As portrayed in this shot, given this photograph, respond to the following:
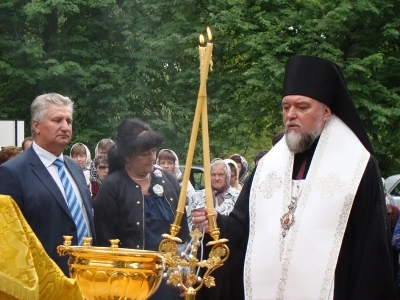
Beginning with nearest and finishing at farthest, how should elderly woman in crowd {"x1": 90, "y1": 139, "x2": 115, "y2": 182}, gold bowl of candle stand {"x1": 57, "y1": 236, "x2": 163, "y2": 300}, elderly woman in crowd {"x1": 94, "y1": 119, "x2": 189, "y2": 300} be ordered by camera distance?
gold bowl of candle stand {"x1": 57, "y1": 236, "x2": 163, "y2": 300} → elderly woman in crowd {"x1": 94, "y1": 119, "x2": 189, "y2": 300} → elderly woman in crowd {"x1": 90, "y1": 139, "x2": 115, "y2": 182}

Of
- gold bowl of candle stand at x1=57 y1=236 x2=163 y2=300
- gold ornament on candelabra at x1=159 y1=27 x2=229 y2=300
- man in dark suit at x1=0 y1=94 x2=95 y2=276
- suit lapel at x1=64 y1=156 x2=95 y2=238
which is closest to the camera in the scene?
gold bowl of candle stand at x1=57 y1=236 x2=163 y2=300

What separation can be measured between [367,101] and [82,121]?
27.8 feet

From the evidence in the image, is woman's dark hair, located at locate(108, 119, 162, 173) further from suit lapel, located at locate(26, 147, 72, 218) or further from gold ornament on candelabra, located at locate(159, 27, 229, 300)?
gold ornament on candelabra, located at locate(159, 27, 229, 300)

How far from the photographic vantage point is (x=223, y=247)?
484 cm

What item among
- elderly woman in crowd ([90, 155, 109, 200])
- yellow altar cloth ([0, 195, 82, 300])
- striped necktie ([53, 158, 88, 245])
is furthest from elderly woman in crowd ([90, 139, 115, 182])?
yellow altar cloth ([0, 195, 82, 300])

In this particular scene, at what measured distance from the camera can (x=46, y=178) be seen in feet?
19.2

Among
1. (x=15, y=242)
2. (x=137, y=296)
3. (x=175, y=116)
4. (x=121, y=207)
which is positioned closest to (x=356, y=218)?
(x=137, y=296)

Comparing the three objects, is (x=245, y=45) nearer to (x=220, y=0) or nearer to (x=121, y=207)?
(x=220, y=0)

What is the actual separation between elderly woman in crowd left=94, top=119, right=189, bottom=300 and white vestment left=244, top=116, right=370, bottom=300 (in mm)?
1180

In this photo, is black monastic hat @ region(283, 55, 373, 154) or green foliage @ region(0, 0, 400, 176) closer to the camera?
black monastic hat @ region(283, 55, 373, 154)

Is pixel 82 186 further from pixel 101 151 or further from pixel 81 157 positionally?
pixel 81 157

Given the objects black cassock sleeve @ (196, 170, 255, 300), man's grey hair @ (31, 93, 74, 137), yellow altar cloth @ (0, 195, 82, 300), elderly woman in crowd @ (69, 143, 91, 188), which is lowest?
black cassock sleeve @ (196, 170, 255, 300)

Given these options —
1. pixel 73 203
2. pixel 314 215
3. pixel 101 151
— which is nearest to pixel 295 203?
pixel 314 215

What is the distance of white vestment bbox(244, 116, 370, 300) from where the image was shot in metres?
5.26
